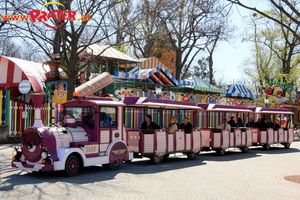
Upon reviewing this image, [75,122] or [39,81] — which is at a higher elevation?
[39,81]

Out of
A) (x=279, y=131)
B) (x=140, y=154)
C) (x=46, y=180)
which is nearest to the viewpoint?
(x=46, y=180)

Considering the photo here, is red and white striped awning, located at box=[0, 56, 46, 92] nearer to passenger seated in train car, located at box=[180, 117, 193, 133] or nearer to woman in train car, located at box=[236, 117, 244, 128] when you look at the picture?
passenger seated in train car, located at box=[180, 117, 193, 133]

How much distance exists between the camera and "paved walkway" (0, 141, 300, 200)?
812 cm

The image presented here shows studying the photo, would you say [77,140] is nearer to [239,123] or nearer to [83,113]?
[83,113]

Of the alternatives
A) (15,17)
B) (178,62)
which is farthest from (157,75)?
(15,17)

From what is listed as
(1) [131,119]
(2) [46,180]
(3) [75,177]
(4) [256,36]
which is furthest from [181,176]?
(4) [256,36]

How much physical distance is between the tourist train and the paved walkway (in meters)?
0.46

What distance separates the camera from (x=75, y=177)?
10.0 metres

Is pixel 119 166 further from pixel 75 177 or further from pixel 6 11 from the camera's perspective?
pixel 6 11

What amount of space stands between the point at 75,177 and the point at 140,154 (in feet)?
11.5

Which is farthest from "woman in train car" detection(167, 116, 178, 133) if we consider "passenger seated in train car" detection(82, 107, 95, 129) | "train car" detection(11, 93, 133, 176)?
"passenger seated in train car" detection(82, 107, 95, 129)

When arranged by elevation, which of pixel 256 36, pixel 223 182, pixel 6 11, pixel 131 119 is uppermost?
pixel 256 36

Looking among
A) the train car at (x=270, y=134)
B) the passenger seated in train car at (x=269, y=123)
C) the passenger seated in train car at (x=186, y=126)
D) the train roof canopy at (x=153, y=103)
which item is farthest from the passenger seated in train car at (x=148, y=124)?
the passenger seated in train car at (x=269, y=123)

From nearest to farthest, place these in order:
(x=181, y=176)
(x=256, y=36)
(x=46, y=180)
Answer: (x=46, y=180) → (x=181, y=176) → (x=256, y=36)
